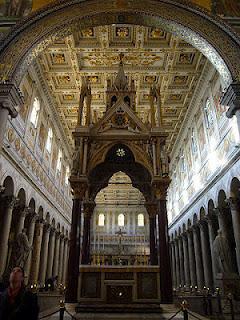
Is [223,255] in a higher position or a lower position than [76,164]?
lower

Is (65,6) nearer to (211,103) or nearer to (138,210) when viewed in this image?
(211,103)

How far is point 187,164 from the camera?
2412 centimetres

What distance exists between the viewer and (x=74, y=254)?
30.1 ft

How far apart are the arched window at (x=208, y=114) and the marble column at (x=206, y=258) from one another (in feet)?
21.4

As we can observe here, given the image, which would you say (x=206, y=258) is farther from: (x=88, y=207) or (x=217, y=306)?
(x=88, y=207)

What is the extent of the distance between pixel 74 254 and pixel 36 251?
1122 centimetres

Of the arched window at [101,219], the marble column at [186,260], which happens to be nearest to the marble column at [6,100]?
the marble column at [186,260]

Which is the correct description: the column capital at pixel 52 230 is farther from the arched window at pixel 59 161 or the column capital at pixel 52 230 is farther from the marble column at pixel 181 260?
the marble column at pixel 181 260

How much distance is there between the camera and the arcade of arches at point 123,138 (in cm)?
952

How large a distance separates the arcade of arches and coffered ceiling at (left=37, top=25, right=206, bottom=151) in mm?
79

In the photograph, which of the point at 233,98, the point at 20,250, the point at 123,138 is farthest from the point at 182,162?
the point at 233,98

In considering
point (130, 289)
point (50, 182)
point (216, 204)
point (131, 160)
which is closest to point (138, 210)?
point (50, 182)

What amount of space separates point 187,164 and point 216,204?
8073 mm

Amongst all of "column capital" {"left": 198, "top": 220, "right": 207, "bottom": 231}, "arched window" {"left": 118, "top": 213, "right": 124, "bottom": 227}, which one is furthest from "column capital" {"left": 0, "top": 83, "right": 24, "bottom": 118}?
"arched window" {"left": 118, "top": 213, "right": 124, "bottom": 227}
